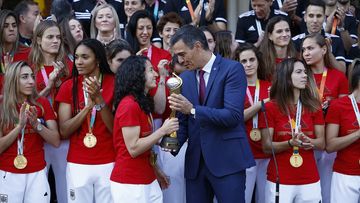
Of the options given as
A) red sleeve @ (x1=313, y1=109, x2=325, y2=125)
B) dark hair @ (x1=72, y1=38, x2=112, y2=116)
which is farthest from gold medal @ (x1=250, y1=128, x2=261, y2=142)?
dark hair @ (x1=72, y1=38, x2=112, y2=116)

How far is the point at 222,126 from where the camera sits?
5.44 m

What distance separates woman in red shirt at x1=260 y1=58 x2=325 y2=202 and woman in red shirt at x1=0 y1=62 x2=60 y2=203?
81.1 inches

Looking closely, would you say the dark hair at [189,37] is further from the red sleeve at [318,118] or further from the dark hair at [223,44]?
the dark hair at [223,44]

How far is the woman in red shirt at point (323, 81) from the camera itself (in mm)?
7047

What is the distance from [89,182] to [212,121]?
1.49m

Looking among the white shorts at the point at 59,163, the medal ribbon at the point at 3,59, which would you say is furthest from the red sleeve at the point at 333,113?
the medal ribbon at the point at 3,59

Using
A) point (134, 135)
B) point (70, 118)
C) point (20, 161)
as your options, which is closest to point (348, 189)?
point (134, 135)

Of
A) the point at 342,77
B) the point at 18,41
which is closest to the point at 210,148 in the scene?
the point at 342,77

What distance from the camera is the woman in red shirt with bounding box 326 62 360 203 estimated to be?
21.7ft

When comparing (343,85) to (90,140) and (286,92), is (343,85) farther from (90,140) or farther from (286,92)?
(90,140)

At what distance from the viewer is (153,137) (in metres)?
5.59

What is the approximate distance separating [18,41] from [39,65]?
0.61 metres

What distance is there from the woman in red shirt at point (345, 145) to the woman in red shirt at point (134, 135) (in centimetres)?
188

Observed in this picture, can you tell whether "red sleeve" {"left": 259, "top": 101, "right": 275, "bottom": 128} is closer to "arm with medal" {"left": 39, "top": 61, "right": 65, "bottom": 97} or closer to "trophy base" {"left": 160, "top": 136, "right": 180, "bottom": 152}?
"trophy base" {"left": 160, "top": 136, "right": 180, "bottom": 152}
